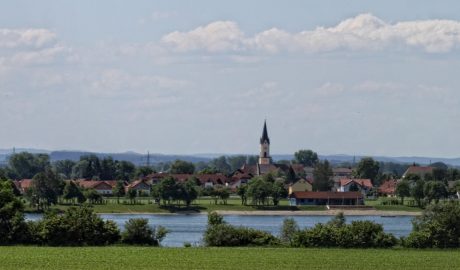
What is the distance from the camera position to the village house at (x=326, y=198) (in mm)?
150325

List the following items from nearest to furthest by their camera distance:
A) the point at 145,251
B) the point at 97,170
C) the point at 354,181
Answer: the point at 145,251 → the point at 354,181 → the point at 97,170

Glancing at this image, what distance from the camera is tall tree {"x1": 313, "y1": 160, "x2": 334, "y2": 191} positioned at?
176875mm

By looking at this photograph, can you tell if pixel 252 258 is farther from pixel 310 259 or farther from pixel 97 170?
pixel 97 170

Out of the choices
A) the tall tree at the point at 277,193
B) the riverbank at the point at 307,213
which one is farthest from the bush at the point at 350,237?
the tall tree at the point at 277,193

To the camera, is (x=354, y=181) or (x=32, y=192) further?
(x=354, y=181)

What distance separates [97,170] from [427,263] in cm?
14956

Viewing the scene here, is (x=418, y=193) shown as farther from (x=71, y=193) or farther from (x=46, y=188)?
(x=46, y=188)

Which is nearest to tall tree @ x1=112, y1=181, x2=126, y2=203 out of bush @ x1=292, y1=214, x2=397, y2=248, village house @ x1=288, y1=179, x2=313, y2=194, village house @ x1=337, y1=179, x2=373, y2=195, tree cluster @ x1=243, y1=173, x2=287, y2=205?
tree cluster @ x1=243, y1=173, x2=287, y2=205

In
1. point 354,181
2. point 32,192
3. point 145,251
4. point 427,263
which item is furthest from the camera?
point 354,181

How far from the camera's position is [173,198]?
13938 cm

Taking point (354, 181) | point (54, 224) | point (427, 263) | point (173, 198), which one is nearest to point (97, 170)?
point (354, 181)

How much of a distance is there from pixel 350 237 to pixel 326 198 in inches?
3678

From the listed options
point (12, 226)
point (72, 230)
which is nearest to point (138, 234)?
point (72, 230)

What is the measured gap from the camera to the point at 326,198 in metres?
153
